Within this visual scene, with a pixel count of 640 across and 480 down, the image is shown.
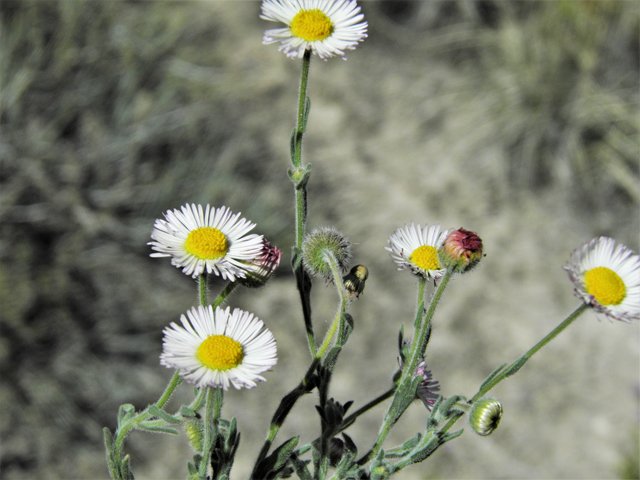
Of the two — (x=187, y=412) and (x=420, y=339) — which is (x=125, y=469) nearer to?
(x=187, y=412)

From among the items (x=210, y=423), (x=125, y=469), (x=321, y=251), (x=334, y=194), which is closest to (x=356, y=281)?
(x=321, y=251)

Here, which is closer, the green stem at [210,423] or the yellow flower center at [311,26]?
the green stem at [210,423]

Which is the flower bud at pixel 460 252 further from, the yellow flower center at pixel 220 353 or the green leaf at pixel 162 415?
the green leaf at pixel 162 415

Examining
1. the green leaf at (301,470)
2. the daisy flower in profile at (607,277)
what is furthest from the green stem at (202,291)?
the daisy flower in profile at (607,277)

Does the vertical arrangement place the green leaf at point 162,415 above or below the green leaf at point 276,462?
above

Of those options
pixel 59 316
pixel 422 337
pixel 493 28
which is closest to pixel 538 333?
pixel 493 28

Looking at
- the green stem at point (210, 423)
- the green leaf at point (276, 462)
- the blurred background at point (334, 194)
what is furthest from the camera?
the blurred background at point (334, 194)

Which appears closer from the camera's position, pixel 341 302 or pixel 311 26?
pixel 341 302
